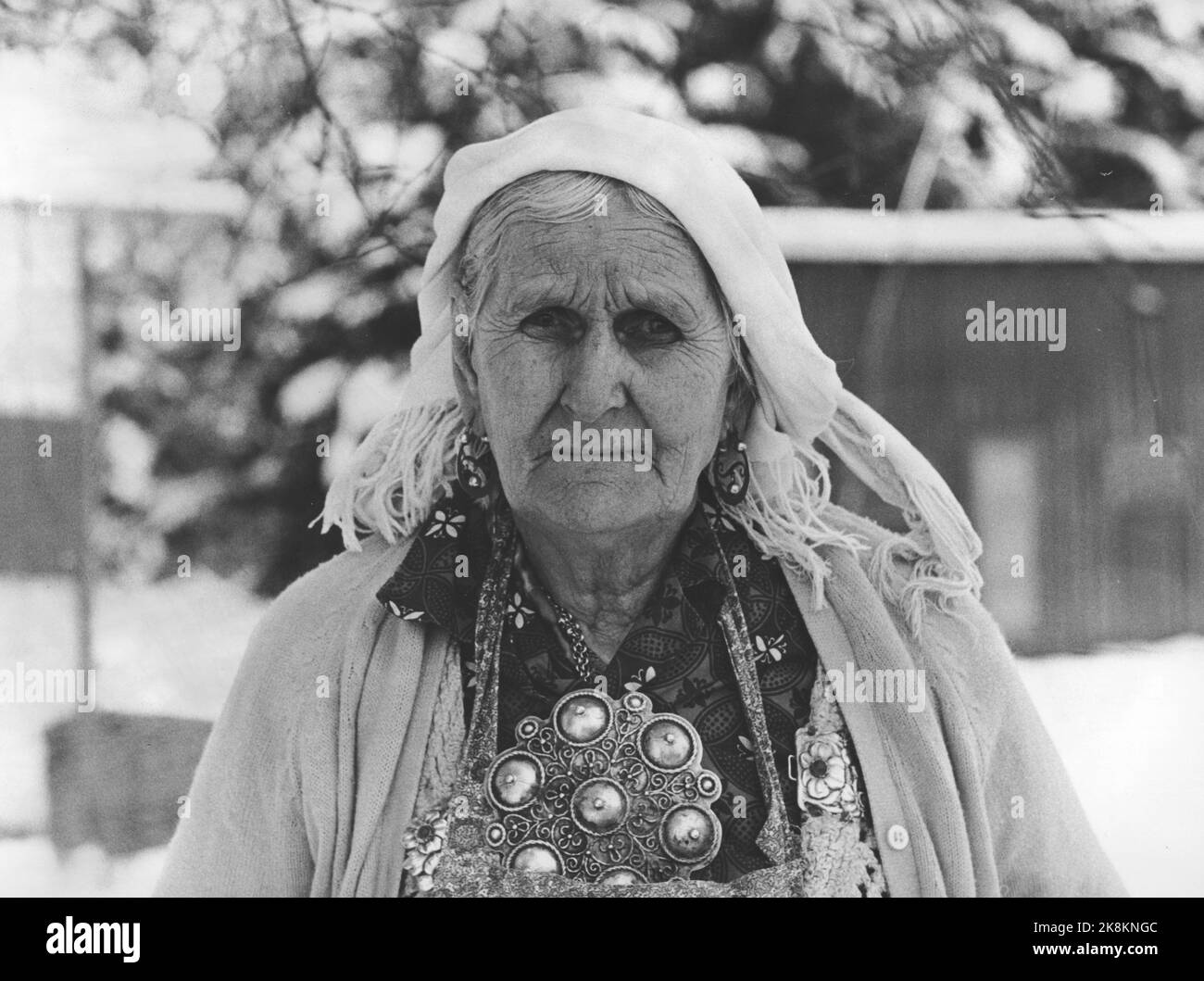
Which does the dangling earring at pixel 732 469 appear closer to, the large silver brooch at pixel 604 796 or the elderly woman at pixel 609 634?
the elderly woman at pixel 609 634

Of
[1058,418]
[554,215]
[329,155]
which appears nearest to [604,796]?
[554,215]

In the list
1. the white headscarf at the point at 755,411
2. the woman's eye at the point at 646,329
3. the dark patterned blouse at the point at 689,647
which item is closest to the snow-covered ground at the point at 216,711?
the white headscarf at the point at 755,411

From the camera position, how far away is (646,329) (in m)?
2.68

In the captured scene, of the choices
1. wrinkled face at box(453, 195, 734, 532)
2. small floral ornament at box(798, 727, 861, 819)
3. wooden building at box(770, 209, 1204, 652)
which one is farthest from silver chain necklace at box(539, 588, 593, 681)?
wooden building at box(770, 209, 1204, 652)

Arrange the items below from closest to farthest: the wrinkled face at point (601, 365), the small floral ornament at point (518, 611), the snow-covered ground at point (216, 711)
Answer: the wrinkled face at point (601, 365), the small floral ornament at point (518, 611), the snow-covered ground at point (216, 711)

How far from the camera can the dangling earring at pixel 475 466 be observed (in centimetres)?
280

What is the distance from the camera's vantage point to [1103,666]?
295cm

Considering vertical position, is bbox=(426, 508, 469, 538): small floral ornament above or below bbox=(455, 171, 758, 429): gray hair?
below

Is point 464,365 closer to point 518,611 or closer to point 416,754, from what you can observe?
point 518,611

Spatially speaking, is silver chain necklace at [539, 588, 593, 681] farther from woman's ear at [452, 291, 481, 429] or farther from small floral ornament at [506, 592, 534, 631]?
woman's ear at [452, 291, 481, 429]

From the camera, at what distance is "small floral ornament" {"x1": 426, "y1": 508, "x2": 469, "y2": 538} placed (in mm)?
2789

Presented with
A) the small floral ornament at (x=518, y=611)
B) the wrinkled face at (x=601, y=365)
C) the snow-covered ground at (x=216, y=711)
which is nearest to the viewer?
the wrinkled face at (x=601, y=365)

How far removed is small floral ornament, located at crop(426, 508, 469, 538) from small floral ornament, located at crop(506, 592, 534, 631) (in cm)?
18
